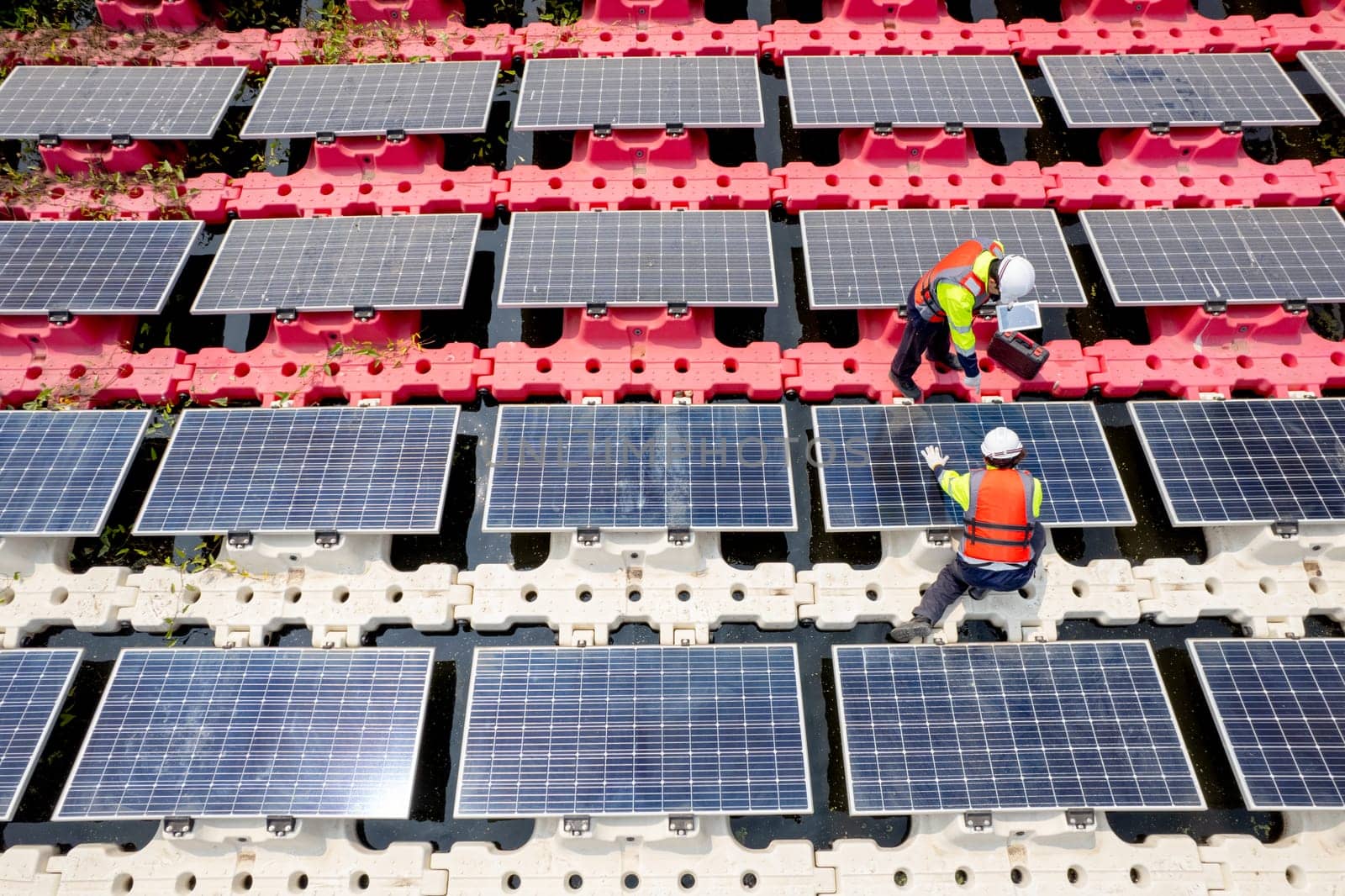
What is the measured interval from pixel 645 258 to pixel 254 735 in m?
5.23

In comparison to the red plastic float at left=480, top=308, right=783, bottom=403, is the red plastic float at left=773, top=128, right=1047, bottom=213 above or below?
above

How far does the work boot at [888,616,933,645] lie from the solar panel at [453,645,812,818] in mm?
993

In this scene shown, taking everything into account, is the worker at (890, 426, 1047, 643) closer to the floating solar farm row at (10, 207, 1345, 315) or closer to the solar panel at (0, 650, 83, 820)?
the floating solar farm row at (10, 207, 1345, 315)

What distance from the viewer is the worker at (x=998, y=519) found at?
17.5 ft

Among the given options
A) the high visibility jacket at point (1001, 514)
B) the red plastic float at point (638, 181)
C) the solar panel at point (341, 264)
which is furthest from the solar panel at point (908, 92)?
the high visibility jacket at point (1001, 514)

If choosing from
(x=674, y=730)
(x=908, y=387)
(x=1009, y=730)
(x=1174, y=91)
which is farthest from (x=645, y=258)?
(x=1174, y=91)

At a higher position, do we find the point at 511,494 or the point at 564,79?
the point at 564,79

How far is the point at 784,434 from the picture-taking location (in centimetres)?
665

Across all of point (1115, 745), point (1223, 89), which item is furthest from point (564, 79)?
point (1115, 745)

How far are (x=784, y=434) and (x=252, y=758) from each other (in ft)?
16.1

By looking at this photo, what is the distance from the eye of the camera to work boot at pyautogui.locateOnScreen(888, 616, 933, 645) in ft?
20.2

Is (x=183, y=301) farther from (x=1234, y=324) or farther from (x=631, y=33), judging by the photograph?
(x=1234, y=324)

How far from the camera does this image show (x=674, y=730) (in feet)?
18.7

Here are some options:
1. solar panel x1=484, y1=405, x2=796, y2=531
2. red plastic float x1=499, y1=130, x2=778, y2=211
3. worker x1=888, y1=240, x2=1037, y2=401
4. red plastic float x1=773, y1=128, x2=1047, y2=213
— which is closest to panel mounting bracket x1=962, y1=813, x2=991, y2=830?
solar panel x1=484, y1=405, x2=796, y2=531
